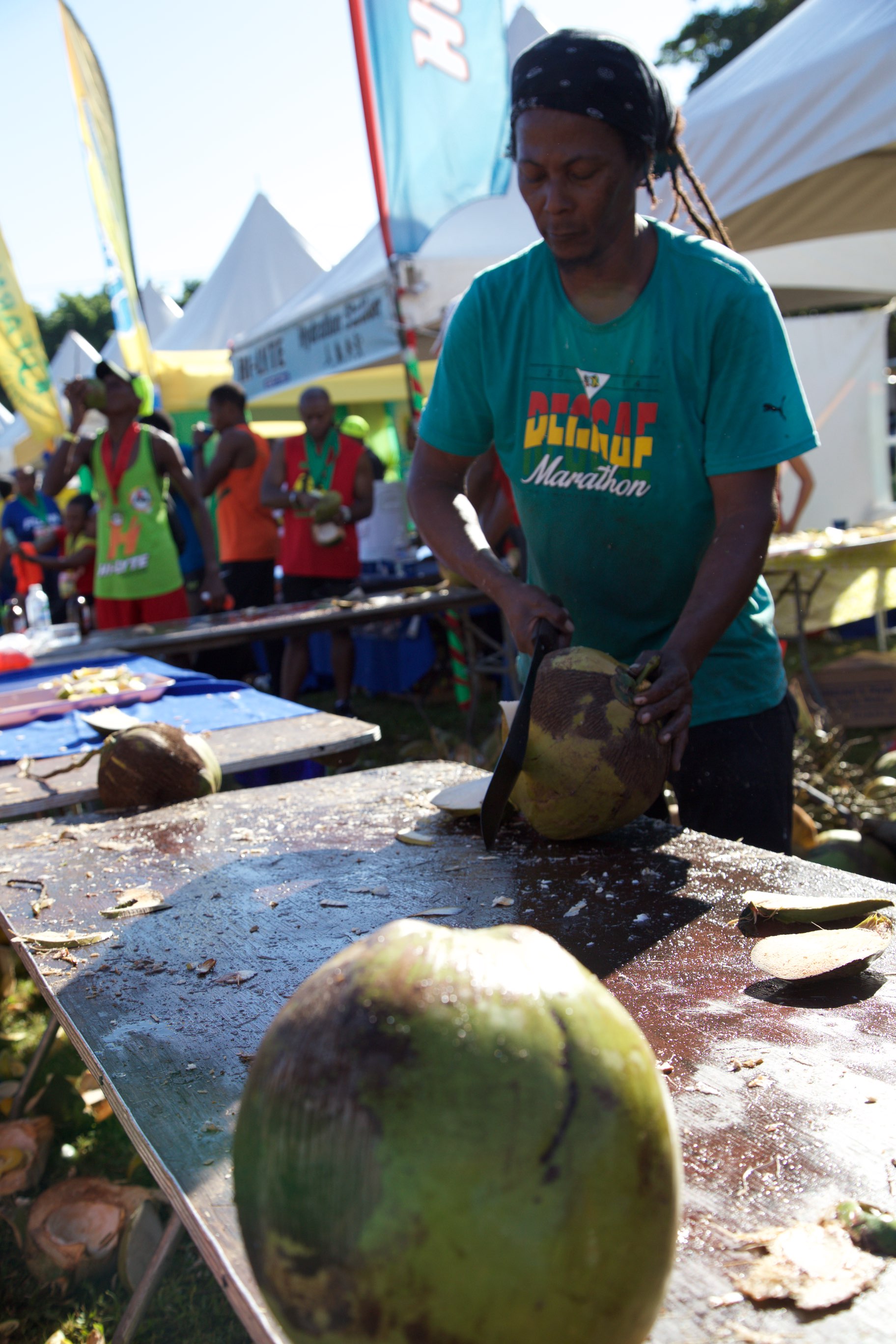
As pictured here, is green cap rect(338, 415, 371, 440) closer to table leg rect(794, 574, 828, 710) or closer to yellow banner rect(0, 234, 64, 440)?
table leg rect(794, 574, 828, 710)

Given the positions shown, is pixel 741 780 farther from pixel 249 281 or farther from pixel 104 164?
pixel 249 281

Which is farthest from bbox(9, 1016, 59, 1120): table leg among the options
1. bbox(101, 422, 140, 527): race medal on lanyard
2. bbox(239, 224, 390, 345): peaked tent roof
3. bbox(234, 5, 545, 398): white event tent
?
bbox(239, 224, 390, 345): peaked tent roof

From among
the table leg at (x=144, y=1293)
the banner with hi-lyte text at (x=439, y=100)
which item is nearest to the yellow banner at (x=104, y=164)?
the banner with hi-lyte text at (x=439, y=100)

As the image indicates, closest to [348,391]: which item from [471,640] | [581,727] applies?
[471,640]

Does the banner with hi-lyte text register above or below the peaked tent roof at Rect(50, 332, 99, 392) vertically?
below

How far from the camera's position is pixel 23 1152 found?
246cm

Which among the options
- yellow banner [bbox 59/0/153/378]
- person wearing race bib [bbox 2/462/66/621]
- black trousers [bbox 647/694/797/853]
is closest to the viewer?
black trousers [bbox 647/694/797/853]

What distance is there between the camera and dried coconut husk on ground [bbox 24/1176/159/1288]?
6.89 ft

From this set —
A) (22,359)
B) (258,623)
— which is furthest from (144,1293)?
(22,359)

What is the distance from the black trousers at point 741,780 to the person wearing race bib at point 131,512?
12.7ft

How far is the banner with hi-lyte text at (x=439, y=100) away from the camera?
589cm

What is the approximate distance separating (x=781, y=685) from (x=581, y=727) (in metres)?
0.62

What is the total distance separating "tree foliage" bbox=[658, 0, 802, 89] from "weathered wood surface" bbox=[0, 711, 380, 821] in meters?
24.6

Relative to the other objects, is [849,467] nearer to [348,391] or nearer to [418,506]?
[348,391]
